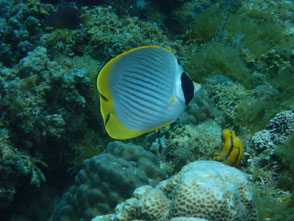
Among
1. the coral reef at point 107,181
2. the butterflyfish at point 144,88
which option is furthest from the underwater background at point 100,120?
the butterflyfish at point 144,88

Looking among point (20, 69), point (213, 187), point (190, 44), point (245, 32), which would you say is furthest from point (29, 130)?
point (245, 32)

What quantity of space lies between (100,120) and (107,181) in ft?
4.50

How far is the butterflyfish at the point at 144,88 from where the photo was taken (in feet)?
5.16

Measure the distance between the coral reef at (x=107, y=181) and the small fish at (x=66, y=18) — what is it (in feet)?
12.4

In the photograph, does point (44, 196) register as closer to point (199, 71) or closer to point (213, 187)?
point (213, 187)

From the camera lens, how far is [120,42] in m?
4.50

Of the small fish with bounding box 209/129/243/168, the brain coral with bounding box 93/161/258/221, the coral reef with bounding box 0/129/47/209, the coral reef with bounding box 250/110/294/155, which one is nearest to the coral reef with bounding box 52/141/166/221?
the brain coral with bounding box 93/161/258/221

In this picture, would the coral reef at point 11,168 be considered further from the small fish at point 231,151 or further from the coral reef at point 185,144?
the small fish at point 231,151

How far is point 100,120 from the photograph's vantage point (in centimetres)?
406

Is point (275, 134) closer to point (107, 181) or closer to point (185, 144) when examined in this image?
point (185, 144)

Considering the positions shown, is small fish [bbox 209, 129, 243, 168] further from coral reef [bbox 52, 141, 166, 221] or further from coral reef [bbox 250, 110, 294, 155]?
coral reef [bbox 52, 141, 166, 221]

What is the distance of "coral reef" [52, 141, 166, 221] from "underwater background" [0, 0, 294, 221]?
14 millimetres

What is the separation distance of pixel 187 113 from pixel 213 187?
2.22 metres

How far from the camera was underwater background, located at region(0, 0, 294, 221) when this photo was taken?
2996 mm
